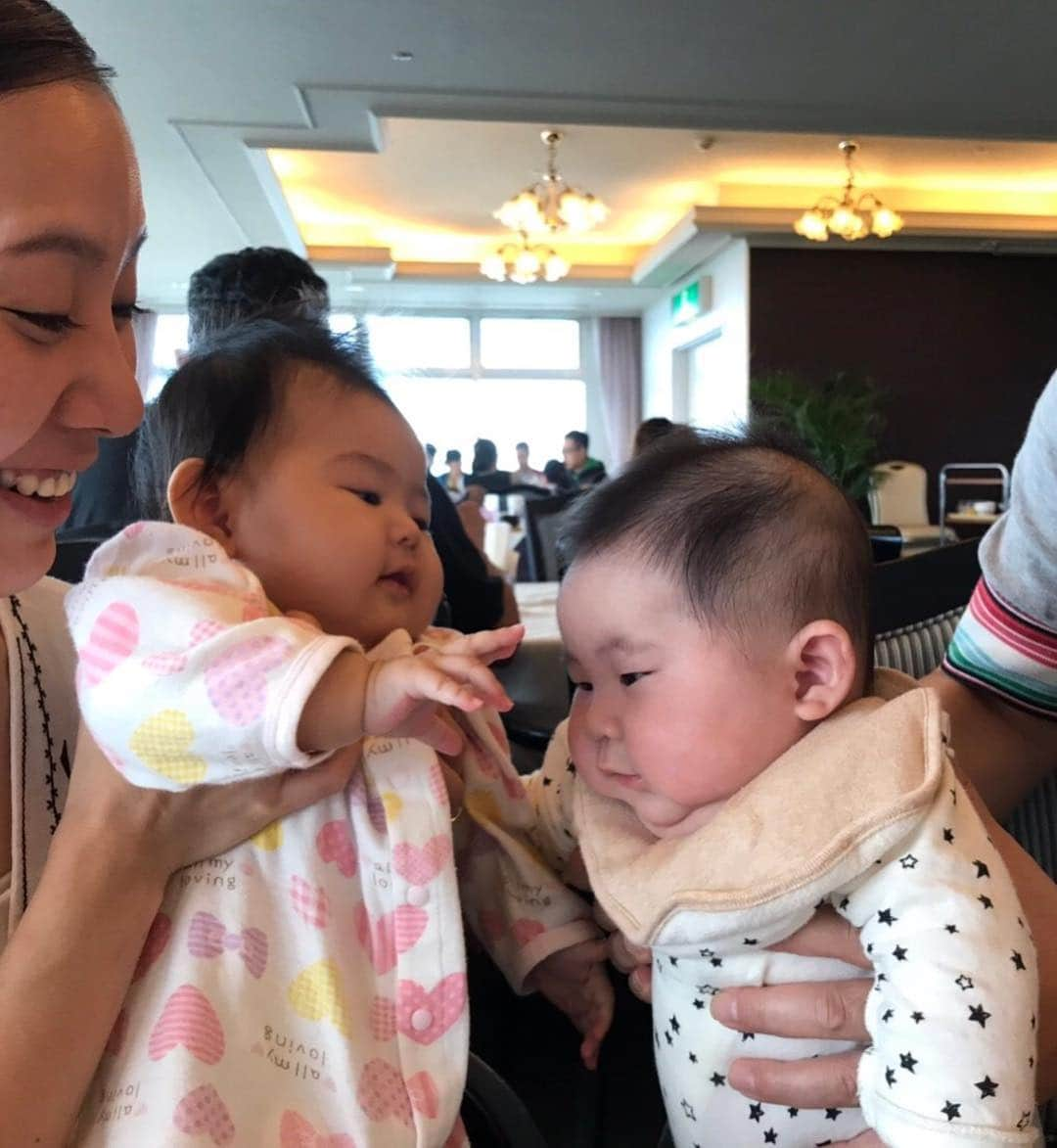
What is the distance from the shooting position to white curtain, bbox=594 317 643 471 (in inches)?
515

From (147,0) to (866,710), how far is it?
5140mm

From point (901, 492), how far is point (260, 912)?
810cm

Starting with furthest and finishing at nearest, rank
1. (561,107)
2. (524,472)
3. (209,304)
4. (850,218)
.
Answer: (524,472) → (850,218) → (561,107) → (209,304)

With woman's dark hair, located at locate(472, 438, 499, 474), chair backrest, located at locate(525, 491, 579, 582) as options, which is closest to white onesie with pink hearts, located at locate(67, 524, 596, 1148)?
chair backrest, located at locate(525, 491, 579, 582)

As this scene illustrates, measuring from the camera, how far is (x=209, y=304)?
205 centimetres

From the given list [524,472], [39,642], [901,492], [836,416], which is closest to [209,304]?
[39,642]

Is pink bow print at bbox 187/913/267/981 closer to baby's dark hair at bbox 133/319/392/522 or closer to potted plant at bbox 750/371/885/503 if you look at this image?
baby's dark hair at bbox 133/319/392/522

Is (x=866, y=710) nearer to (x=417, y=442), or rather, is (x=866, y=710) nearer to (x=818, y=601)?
(x=818, y=601)

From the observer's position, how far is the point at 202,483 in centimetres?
93

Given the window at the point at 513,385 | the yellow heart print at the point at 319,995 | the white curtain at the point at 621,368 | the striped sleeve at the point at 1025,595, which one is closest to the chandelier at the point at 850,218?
the white curtain at the point at 621,368

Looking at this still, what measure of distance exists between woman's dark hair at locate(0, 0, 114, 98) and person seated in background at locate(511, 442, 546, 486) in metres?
9.72

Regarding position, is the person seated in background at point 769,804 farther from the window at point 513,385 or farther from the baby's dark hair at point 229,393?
the window at point 513,385

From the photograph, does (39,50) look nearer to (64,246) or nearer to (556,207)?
(64,246)

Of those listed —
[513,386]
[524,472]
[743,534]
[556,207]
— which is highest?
[556,207]
